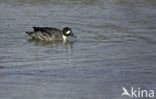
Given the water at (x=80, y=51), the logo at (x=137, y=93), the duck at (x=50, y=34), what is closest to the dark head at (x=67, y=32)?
the duck at (x=50, y=34)

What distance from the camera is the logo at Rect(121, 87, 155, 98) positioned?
11.9 m

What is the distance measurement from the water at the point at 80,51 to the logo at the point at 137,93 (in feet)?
0.45

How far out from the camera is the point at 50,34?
690 inches

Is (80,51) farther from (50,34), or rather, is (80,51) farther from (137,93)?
(137,93)

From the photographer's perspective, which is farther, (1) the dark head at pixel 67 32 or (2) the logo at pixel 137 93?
(1) the dark head at pixel 67 32

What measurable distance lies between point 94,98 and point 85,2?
455 inches

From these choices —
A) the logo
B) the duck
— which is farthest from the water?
the duck

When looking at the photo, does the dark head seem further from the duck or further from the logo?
the logo

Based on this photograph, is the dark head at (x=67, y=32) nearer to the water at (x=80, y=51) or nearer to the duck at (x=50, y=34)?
the duck at (x=50, y=34)

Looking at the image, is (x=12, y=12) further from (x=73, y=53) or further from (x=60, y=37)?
(x=73, y=53)

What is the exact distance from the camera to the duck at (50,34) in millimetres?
17516

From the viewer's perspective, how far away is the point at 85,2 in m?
23.2

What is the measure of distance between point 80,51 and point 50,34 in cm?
186

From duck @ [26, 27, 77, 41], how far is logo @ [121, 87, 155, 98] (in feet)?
17.5
